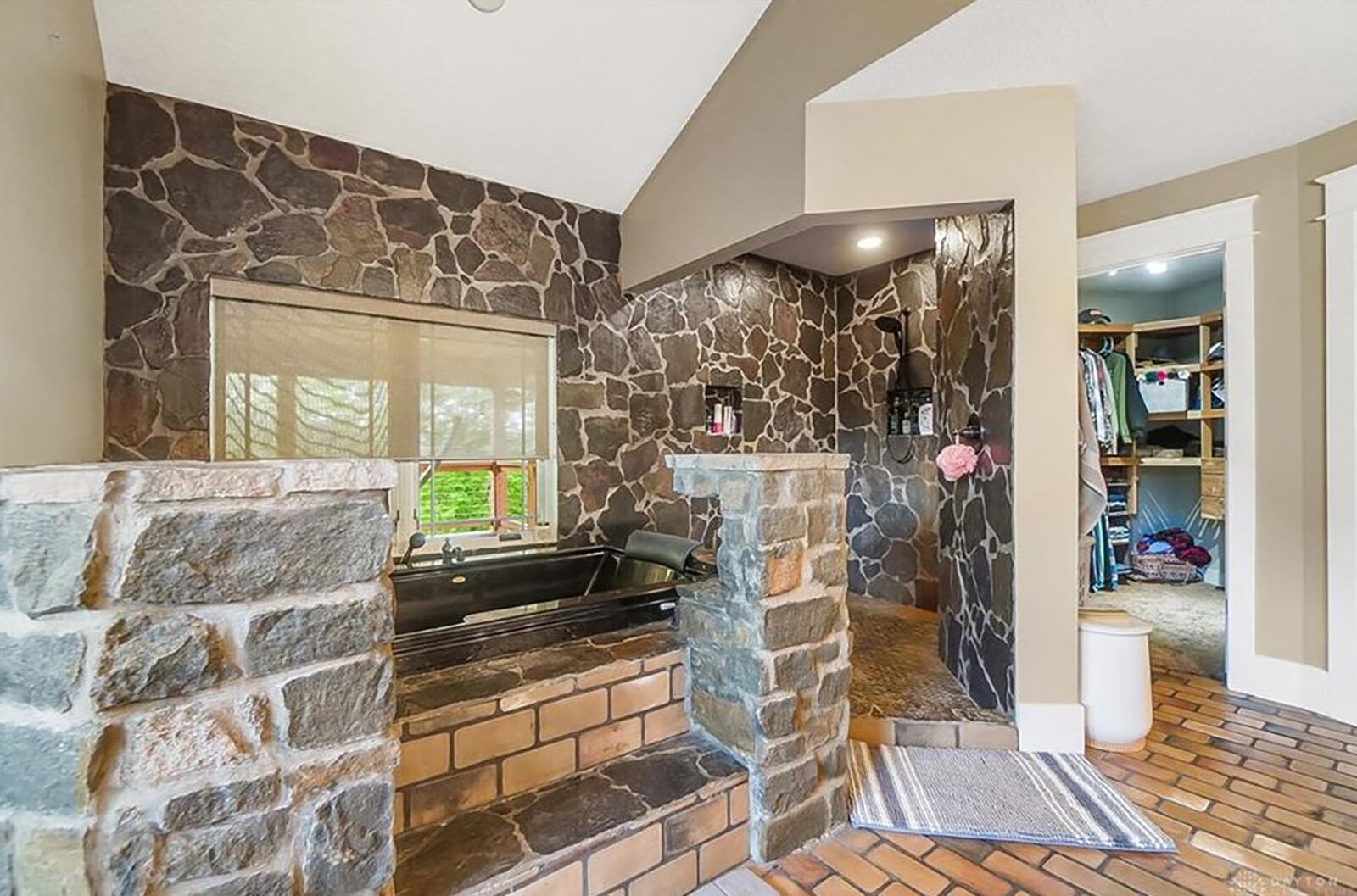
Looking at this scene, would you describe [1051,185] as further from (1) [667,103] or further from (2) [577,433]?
(2) [577,433]

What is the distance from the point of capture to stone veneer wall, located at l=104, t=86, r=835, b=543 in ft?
7.55

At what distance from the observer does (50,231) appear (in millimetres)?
1549

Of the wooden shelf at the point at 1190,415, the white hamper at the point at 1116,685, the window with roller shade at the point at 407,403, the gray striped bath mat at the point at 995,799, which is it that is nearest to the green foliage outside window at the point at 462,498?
the window with roller shade at the point at 407,403

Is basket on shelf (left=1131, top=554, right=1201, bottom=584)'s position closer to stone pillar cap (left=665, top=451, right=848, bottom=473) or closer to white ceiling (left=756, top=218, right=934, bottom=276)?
white ceiling (left=756, top=218, right=934, bottom=276)

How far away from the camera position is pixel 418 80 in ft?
8.15

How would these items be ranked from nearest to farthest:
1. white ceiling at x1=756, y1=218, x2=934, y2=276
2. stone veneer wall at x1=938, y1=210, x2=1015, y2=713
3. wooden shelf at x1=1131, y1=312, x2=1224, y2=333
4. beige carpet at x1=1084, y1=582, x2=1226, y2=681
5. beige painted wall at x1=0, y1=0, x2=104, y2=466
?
beige painted wall at x1=0, y1=0, x2=104, y2=466 < stone veneer wall at x1=938, y1=210, x2=1015, y2=713 < beige carpet at x1=1084, y1=582, x2=1226, y2=681 < white ceiling at x1=756, y1=218, x2=934, y2=276 < wooden shelf at x1=1131, y1=312, x2=1224, y2=333

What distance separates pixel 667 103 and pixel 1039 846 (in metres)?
3.34

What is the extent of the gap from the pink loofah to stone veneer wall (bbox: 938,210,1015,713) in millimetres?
59

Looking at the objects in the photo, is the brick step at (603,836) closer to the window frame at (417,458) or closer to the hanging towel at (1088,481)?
the window frame at (417,458)

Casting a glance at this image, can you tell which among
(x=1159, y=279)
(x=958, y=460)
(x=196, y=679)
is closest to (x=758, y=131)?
(x=958, y=460)

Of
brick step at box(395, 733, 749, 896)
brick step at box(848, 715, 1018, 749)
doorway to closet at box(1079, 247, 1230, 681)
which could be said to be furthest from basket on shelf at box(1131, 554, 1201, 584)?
brick step at box(395, 733, 749, 896)

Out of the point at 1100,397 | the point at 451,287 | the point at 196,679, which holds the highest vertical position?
the point at 451,287

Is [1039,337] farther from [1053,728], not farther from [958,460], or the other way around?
[1053,728]

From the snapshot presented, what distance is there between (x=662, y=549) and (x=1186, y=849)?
2.04m
